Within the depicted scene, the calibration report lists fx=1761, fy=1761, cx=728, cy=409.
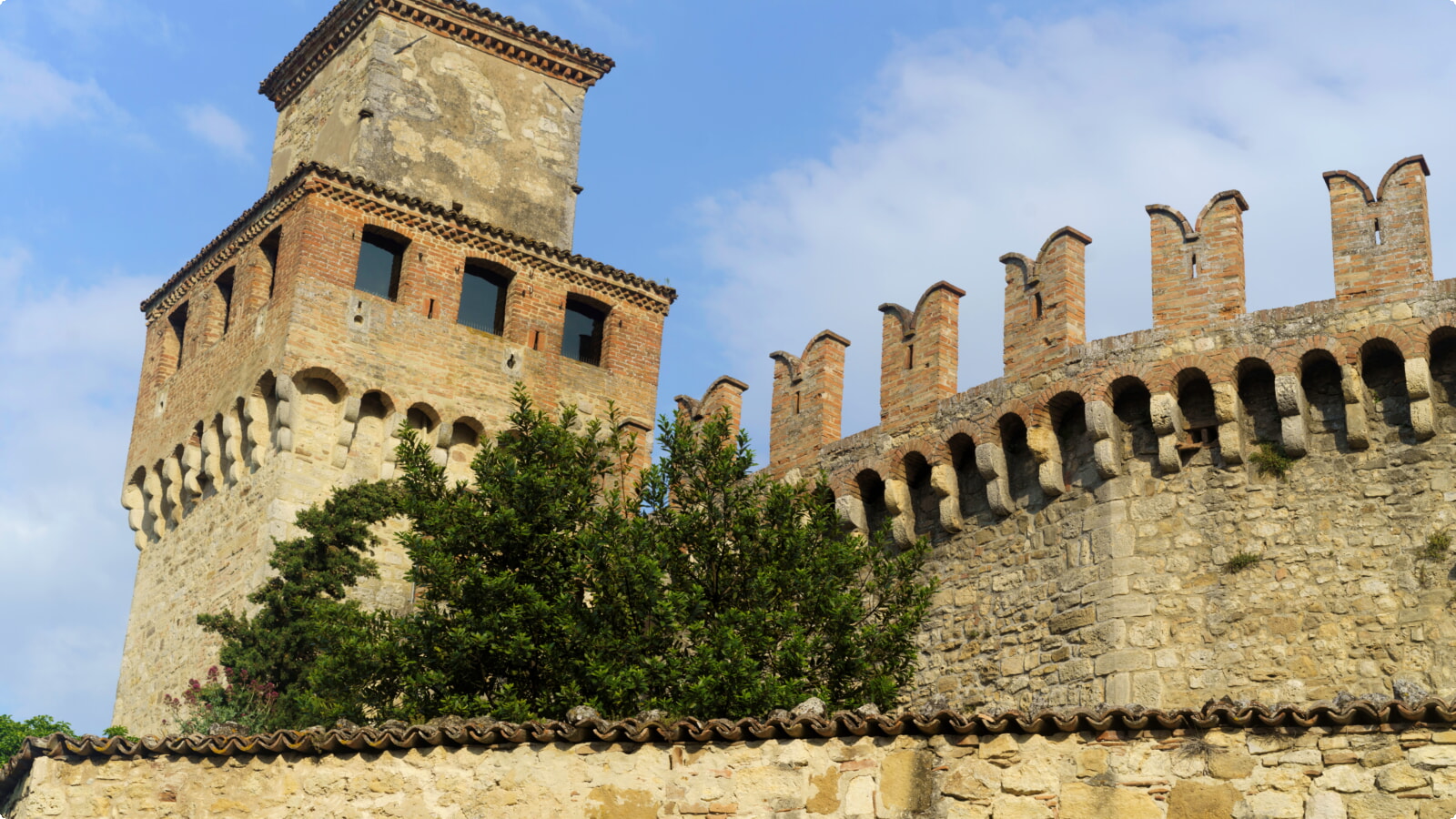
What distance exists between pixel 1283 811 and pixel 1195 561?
18.8 ft

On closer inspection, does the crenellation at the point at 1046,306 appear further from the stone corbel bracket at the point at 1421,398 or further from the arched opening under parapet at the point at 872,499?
the stone corbel bracket at the point at 1421,398

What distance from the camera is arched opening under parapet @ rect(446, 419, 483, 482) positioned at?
23.3m

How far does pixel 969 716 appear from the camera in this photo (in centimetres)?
1005

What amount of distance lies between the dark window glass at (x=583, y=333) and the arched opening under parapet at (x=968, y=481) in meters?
9.52

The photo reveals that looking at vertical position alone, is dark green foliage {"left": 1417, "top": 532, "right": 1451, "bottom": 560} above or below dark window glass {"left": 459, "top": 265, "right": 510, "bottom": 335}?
below

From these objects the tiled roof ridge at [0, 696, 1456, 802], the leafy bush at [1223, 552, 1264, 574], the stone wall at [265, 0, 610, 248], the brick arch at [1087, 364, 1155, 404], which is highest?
the stone wall at [265, 0, 610, 248]

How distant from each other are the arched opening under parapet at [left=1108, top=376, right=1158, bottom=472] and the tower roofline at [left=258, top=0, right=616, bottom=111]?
45.4 feet

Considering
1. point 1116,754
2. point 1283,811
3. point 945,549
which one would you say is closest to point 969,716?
point 1116,754

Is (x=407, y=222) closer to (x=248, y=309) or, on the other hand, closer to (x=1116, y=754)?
(x=248, y=309)

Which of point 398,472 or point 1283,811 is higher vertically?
point 398,472

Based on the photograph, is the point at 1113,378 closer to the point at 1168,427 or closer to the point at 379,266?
the point at 1168,427

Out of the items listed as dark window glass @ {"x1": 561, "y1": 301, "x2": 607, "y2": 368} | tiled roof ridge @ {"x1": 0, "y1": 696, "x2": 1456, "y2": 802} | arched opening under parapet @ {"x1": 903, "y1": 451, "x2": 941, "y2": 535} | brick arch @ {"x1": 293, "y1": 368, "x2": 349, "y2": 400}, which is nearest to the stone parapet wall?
arched opening under parapet @ {"x1": 903, "y1": 451, "x2": 941, "y2": 535}

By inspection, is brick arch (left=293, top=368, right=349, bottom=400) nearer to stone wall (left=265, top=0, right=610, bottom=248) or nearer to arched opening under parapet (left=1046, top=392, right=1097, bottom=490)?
stone wall (left=265, top=0, right=610, bottom=248)

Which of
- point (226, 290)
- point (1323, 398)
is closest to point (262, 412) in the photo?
point (226, 290)
